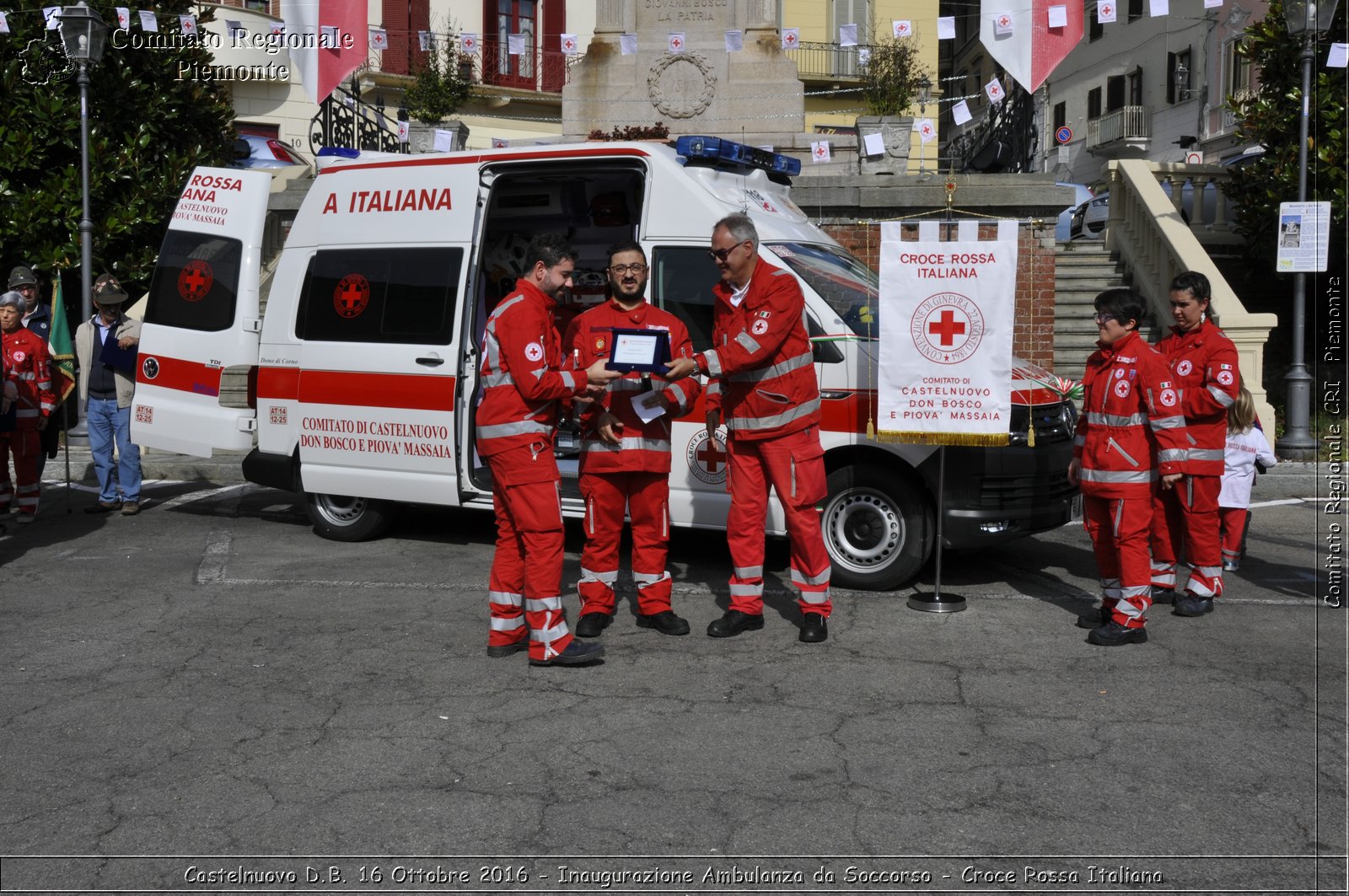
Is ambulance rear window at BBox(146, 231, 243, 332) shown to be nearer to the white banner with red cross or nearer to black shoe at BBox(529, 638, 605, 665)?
black shoe at BBox(529, 638, 605, 665)

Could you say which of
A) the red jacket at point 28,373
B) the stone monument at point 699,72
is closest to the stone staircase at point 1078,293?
the stone monument at point 699,72

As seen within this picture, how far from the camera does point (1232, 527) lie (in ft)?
25.4

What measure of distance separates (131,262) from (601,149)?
10359 millimetres

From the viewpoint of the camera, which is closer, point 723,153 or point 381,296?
point 723,153

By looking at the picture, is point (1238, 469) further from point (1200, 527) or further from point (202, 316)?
point (202, 316)

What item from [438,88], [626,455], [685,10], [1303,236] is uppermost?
[438,88]

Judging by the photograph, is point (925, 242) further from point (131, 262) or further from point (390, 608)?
point (131, 262)

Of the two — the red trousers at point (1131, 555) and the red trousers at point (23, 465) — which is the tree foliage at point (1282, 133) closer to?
A: the red trousers at point (1131, 555)

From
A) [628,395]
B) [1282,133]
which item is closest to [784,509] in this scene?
[628,395]

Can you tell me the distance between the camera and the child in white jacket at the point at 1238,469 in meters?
7.40

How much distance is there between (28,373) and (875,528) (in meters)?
6.54

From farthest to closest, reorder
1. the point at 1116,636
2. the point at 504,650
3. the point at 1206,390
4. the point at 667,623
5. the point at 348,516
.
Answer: the point at 348,516 < the point at 1206,390 < the point at 667,623 < the point at 1116,636 < the point at 504,650

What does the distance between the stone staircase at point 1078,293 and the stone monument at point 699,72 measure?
439cm

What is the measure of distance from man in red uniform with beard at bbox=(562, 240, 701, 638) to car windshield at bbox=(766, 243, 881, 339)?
129 centimetres
